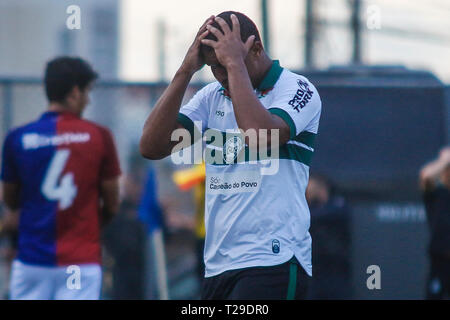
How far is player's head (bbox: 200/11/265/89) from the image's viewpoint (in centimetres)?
379

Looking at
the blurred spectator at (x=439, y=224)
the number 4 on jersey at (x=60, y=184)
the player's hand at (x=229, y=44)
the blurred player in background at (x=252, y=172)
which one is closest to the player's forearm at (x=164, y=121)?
the blurred player in background at (x=252, y=172)

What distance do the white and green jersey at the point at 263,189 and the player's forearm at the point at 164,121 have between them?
21cm

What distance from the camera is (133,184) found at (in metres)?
10.1

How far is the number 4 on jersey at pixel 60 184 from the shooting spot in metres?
5.16

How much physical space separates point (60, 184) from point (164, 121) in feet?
4.32

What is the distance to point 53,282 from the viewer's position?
5176 mm

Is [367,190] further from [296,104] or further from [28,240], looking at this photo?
[296,104]

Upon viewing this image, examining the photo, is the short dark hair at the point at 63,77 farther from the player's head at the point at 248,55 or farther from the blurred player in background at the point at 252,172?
the player's head at the point at 248,55

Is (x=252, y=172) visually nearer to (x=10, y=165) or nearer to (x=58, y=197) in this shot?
(x=58, y=197)

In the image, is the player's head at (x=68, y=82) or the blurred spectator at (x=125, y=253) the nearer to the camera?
the player's head at (x=68, y=82)

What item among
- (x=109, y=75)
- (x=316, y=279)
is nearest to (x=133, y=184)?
(x=316, y=279)

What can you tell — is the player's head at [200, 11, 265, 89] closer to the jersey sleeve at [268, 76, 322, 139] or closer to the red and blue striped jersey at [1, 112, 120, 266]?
the jersey sleeve at [268, 76, 322, 139]

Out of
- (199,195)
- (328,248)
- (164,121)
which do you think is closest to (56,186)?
(164,121)

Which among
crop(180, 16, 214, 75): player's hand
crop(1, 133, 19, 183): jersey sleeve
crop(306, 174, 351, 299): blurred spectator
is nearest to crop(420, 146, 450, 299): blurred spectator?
crop(306, 174, 351, 299): blurred spectator
